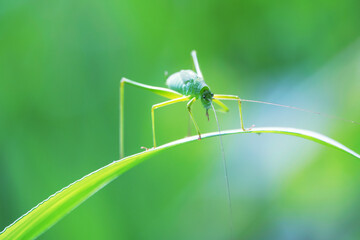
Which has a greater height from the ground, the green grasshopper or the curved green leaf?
the green grasshopper

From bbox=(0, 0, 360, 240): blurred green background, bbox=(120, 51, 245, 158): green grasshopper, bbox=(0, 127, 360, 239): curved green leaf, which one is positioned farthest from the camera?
bbox=(0, 0, 360, 240): blurred green background

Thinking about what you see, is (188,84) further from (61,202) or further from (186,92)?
(61,202)

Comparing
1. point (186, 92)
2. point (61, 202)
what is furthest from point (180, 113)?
point (61, 202)

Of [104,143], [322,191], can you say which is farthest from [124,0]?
[322,191]

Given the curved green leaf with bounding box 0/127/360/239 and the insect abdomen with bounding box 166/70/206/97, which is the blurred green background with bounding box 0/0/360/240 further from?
the curved green leaf with bounding box 0/127/360/239

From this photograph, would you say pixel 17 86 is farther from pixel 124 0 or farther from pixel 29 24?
pixel 124 0

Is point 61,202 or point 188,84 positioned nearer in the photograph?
point 61,202

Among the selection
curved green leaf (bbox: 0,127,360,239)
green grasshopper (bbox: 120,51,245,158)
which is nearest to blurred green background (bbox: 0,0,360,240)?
green grasshopper (bbox: 120,51,245,158)
